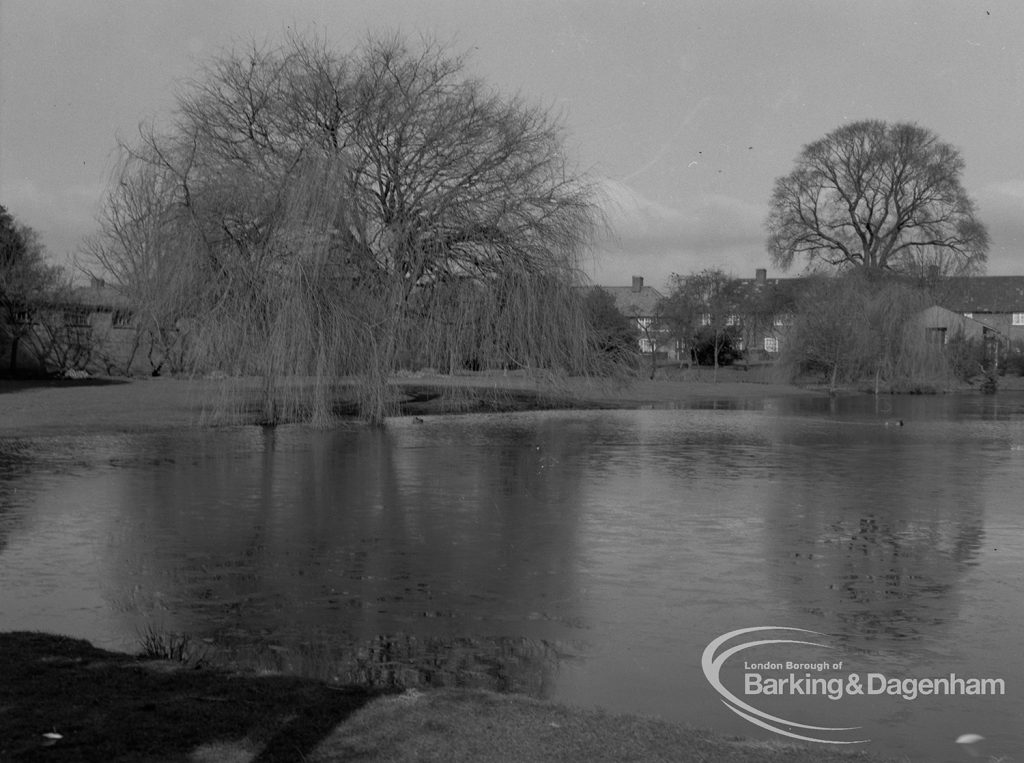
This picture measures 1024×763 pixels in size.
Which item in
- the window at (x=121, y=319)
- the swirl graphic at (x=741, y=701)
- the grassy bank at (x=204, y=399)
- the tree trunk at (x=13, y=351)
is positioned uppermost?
the window at (x=121, y=319)

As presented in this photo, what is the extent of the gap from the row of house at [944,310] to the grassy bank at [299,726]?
136 feet

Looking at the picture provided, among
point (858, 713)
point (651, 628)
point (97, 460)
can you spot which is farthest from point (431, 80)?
point (858, 713)

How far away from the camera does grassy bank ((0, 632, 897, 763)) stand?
5062mm

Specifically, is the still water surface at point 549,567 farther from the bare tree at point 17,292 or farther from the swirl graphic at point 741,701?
the bare tree at point 17,292

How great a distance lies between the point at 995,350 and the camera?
65625 mm

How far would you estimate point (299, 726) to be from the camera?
17.6 ft

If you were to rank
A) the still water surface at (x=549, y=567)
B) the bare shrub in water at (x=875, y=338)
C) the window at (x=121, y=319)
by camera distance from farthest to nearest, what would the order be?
the bare shrub in water at (x=875, y=338)
the window at (x=121, y=319)
the still water surface at (x=549, y=567)

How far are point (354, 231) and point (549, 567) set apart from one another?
19544 mm

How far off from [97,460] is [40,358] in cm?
3305

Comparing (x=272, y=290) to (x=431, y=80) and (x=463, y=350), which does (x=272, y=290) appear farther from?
(x=431, y=80)

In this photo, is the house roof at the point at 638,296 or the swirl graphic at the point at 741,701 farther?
the house roof at the point at 638,296

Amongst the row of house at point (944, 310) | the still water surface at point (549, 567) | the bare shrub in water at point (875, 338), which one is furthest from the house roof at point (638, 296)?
the still water surface at point (549, 567)

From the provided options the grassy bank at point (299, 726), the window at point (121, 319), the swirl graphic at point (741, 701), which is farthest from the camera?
the window at point (121, 319)

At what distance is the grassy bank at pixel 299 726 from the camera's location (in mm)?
5062
